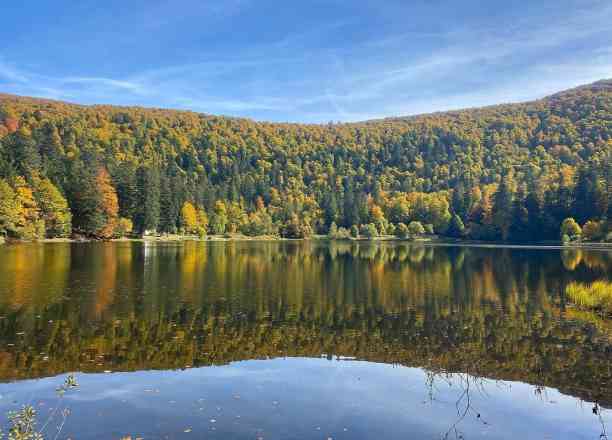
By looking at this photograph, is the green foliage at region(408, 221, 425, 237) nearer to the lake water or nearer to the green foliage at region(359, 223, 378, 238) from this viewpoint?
the green foliage at region(359, 223, 378, 238)

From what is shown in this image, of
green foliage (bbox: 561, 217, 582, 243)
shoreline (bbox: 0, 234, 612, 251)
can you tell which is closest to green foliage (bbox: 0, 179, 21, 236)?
shoreline (bbox: 0, 234, 612, 251)

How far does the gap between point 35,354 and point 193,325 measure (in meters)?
7.47

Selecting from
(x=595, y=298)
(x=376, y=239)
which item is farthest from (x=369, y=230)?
(x=595, y=298)

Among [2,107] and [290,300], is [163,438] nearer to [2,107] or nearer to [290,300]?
[290,300]

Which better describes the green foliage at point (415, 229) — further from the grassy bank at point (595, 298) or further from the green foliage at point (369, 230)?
the grassy bank at point (595, 298)

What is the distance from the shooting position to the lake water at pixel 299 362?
1366 cm

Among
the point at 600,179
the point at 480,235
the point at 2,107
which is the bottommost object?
the point at 480,235

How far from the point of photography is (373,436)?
1275 cm

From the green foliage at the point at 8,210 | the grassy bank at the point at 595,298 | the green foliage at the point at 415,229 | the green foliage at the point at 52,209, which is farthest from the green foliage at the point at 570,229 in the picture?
the green foliage at the point at 8,210

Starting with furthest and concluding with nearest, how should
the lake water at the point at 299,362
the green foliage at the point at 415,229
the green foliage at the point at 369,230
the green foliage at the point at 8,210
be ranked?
the green foliage at the point at 369,230, the green foliage at the point at 415,229, the green foliage at the point at 8,210, the lake water at the point at 299,362

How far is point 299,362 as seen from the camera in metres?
19.9

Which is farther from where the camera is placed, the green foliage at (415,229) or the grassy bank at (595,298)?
the green foliage at (415,229)

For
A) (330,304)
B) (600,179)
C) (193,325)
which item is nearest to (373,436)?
(193,325)

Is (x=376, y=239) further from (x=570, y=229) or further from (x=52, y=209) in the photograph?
(x=52, y=209)
